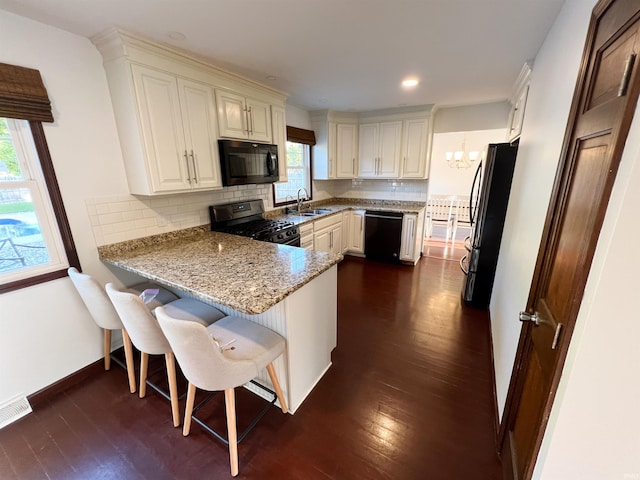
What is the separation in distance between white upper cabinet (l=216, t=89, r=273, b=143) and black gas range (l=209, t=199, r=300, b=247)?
795mm

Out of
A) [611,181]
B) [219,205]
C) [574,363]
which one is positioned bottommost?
[574,363]

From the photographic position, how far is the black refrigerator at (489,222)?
2564mm

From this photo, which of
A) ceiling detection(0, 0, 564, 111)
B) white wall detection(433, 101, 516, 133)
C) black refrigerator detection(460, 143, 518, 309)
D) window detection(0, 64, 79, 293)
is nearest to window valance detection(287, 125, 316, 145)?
→ ceiling detection(0, 0, 564, 111)

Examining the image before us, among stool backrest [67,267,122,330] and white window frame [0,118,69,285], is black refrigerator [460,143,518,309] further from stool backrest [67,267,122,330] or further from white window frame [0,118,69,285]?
white window frame [0,118,69,285]

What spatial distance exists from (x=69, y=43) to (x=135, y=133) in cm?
64

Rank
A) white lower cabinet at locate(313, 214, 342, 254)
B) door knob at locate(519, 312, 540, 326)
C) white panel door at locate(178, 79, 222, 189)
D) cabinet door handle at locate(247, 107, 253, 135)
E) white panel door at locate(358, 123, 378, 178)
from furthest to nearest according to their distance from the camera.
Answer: white panel door at locate(358, 123, 378, 178)
white lower cabinet at locate(313, 214, 342, 254)
cabinet door handle at locate(247, 107, 253, 135)
white panel door at locate(178, 79, 222, 189)
door knob at locate(519, 312, 540, 326)

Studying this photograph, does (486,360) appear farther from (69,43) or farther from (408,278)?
(69,43)

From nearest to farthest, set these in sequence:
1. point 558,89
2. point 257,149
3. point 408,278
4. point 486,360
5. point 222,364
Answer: point 222,364 → point 558,89 → point 486,360 → point 257,149 → point 408,278

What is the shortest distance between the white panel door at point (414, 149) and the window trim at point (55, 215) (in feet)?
13.4

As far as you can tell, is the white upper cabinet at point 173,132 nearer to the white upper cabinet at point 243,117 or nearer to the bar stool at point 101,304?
the white upper cabinet at point 243,117

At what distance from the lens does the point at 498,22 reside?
5.38 feet

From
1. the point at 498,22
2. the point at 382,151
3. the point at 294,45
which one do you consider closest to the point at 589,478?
the point at 498,22

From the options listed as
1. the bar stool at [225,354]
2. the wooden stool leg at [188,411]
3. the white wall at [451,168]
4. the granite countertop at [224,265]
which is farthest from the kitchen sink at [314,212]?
the white wall at [451,168]

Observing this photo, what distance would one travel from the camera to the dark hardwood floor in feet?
4.61
